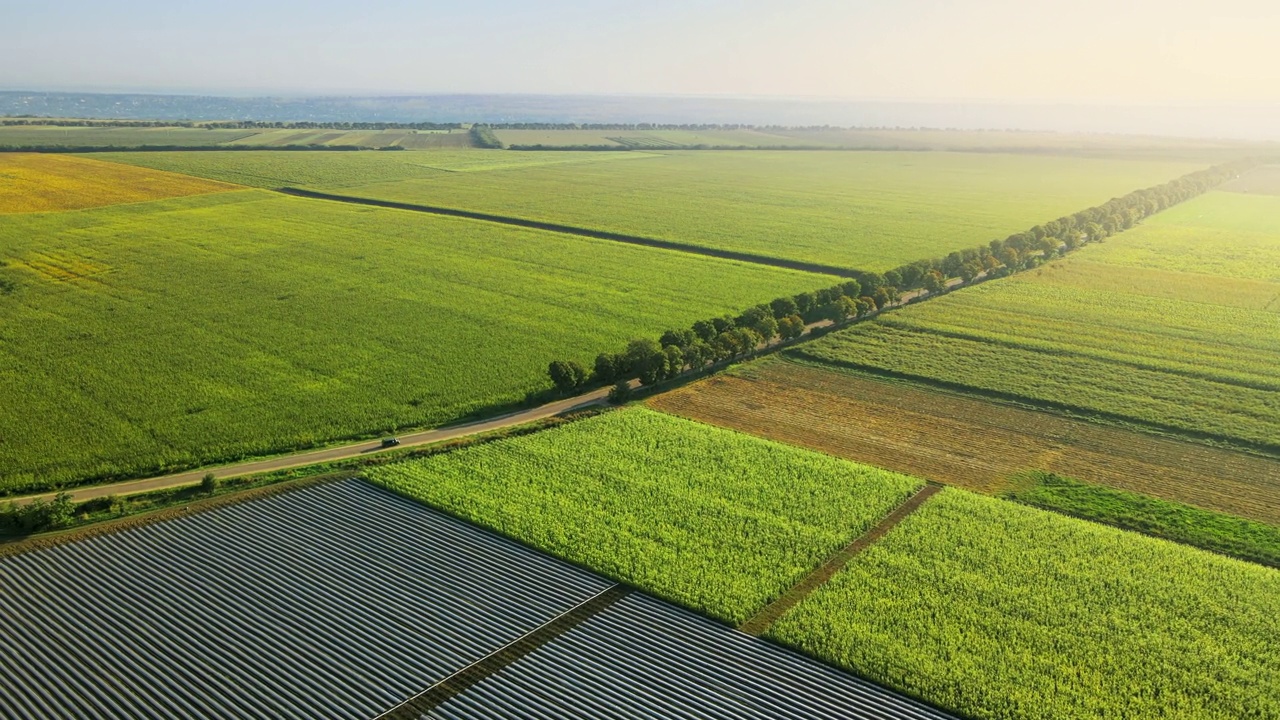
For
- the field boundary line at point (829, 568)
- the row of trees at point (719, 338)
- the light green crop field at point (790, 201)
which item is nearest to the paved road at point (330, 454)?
the row of trees at point (719, 338)

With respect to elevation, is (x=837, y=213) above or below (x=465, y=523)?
above

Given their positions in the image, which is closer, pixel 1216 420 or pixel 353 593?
pixel 353 593

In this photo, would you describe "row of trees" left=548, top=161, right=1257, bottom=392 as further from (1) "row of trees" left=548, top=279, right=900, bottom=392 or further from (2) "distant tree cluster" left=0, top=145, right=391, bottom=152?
(2) "distant tree cluster" left=0, top=145, right=391, bottom=152

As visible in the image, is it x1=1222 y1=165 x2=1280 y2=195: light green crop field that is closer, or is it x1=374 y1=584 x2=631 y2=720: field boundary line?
x1=374 y1=584 x2=631 y2=720: field boundary line

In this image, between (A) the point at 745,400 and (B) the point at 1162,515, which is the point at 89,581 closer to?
(A) the point at 745,400

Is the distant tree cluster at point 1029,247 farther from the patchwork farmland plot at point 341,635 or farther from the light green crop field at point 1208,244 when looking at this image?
the patchwork farmland plot at point 341,635

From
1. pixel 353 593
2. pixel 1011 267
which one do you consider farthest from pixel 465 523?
pixel 1011 267

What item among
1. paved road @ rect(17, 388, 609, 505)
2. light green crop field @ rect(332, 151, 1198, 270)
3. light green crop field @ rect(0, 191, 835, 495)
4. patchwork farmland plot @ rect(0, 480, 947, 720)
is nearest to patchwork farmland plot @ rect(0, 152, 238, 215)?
light green crop field @ rect(0, 191, 835, 495)
